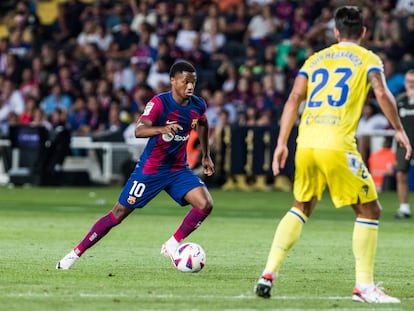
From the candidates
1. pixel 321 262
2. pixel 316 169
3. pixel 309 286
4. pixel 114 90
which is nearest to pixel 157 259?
pixel 321 262

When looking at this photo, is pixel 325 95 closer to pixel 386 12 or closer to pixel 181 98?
pixel 181 98

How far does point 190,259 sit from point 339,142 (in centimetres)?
250

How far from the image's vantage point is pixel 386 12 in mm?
27719

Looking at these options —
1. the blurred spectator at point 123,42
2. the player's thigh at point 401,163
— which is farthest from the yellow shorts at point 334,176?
the blurred spectator at point 123,42

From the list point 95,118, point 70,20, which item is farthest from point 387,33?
point 70,20

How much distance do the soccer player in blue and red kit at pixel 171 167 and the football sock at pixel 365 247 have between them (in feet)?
8.54

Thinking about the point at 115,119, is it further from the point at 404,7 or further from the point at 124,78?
the point at 404,7

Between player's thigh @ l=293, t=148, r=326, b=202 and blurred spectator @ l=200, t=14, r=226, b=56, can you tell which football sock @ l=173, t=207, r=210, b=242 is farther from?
blurred spectator @ l=200, t=14, r=226, b=56

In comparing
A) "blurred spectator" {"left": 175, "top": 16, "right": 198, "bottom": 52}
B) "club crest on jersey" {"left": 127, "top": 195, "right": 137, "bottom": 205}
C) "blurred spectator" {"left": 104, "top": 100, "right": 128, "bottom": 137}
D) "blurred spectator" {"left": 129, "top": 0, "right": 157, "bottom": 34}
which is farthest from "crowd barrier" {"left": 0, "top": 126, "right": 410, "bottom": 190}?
"club crest on jersey" {"left": 127, "top": 195, "right": 137, "bottom": 205}

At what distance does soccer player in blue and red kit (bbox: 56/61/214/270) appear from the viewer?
37.2ft

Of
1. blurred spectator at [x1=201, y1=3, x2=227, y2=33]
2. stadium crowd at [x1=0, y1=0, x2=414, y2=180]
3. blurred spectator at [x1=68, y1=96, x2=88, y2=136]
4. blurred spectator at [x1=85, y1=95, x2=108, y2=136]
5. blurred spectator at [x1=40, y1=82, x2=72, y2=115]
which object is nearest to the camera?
stadium crowd at [x1=0, y1=0, x2=414, y2=180]

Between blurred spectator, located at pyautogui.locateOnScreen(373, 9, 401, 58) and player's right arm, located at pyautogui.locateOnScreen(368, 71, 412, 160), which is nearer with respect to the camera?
player's right arm, located at pyautogui.locateOnScreen(368, 71, 412, 160)

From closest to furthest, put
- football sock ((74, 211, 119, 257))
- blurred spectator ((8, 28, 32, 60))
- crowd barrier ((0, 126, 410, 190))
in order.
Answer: football sock ((74, 211, 119, 257))
crowd barrier ((0, 126, 410, 190))
blurred spectator ((8, 28, 32, 60))

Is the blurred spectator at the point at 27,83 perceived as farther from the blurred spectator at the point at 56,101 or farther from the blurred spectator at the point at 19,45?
the blurred spectator at the point at 19,45
